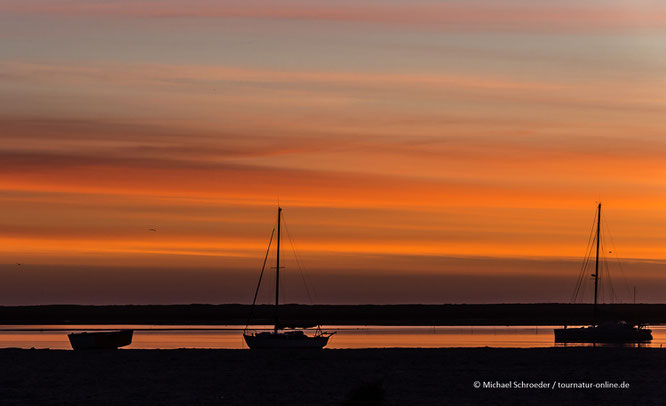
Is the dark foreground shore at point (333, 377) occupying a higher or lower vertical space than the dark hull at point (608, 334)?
lower

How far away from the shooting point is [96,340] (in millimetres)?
65938

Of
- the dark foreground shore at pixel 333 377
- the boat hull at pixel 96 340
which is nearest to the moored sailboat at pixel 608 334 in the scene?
the dark foreground shore at pixel 333 377

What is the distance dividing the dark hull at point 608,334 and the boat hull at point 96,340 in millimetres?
39223

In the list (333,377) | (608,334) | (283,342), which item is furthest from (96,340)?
(608,334)

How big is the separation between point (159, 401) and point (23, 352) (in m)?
25.2

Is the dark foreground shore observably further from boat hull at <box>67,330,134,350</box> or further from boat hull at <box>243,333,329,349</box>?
boat hull at <box>243,333,329,349</box>

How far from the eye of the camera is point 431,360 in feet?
178

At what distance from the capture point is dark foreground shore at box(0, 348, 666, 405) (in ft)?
123

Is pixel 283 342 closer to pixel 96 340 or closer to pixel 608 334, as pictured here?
pixel 96 340

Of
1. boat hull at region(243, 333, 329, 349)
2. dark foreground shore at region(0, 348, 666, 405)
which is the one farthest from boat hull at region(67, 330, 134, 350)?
boat hull at region(243, 333, 329, 349)

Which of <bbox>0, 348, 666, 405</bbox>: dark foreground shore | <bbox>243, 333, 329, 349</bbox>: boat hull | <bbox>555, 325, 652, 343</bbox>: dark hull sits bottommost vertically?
<bbox>0, 348, 666, 405</bbox>: dark foreground shore

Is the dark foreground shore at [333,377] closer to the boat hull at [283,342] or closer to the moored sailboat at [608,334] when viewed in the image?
Result: the boat hull at [283,342]

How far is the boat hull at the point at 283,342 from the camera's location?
225ft

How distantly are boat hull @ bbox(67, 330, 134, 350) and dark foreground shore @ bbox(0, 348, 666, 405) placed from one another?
410cm
